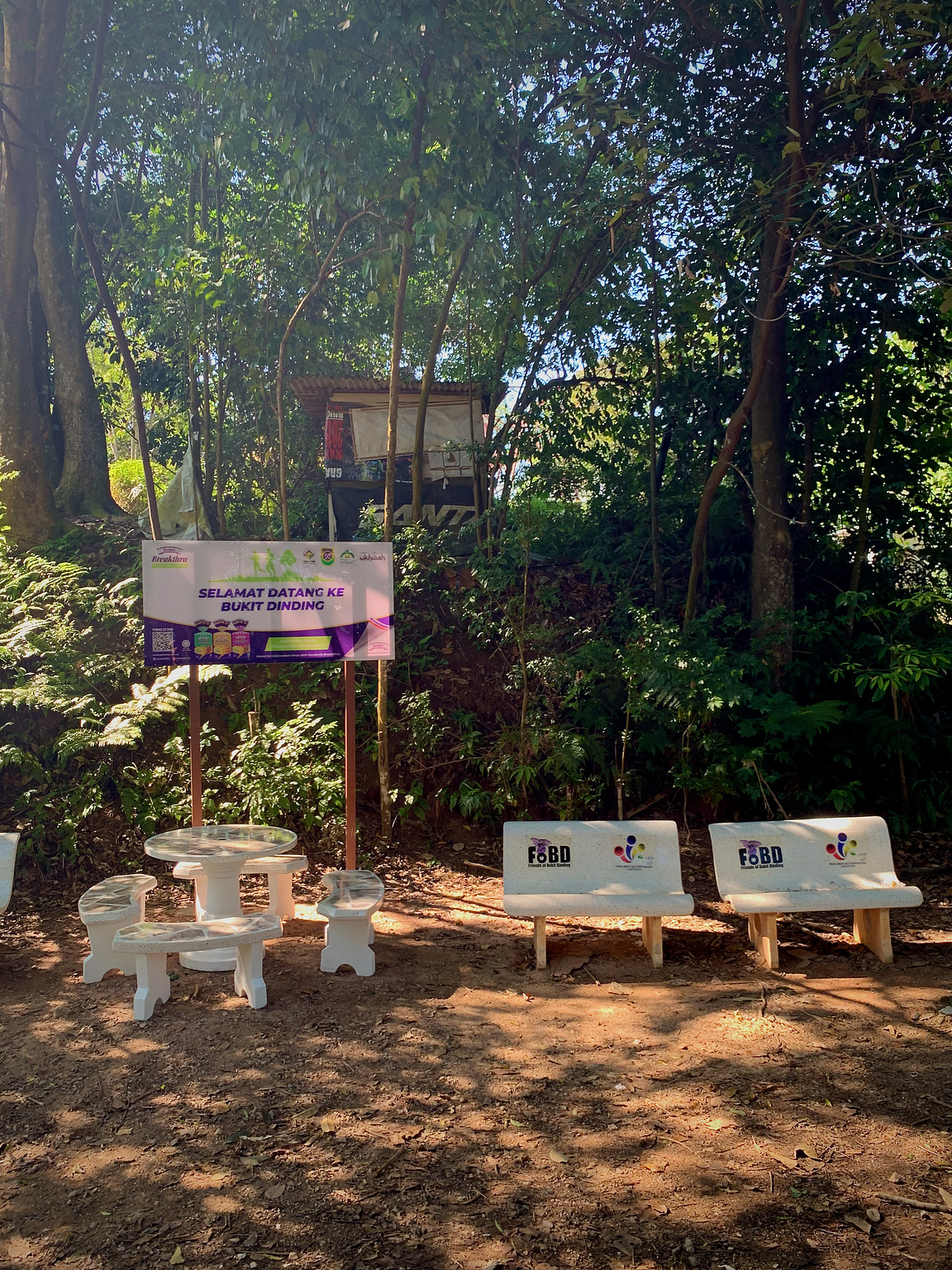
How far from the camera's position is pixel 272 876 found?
6184 millimetres

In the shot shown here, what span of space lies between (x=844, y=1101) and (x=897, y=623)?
215 inches

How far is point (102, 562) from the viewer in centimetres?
1038

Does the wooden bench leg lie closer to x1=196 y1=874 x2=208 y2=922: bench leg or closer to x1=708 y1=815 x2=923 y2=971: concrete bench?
x1=708 y1=815 x2=923 y2=971: concrete bench

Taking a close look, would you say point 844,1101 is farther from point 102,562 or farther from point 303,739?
point 102,562

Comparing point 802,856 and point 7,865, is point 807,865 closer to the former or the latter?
point 802,856

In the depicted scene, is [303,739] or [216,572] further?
[303,739]

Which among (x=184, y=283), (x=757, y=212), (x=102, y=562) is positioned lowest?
(x=102, y=562)

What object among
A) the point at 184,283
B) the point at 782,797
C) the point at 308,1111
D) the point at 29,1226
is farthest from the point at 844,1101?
the point at 184,283

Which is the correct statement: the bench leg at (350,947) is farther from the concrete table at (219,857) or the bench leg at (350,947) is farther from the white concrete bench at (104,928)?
the white concrete bench at (104,928)

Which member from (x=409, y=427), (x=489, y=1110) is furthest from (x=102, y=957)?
(x=409, y=427)

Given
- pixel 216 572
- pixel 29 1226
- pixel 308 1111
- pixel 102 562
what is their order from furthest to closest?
pixel 102 562 < pixel 216 572 < pixel 308 1111 < pixel 29 1226

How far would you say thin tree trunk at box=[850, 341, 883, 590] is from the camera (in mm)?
8898

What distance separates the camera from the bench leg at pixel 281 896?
20.3 feet

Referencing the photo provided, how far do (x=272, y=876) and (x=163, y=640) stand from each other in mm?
1733
